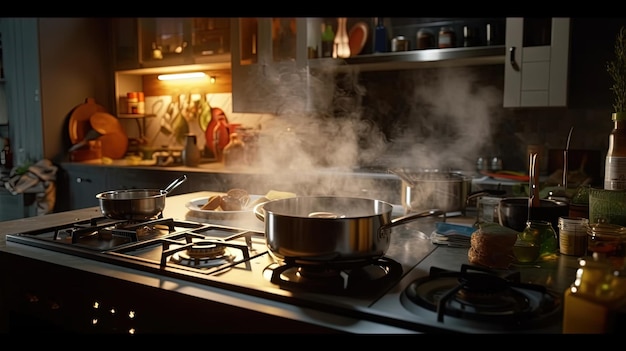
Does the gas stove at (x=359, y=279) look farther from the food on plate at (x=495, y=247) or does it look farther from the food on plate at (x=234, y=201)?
the food on plate at (x=234, y=201)

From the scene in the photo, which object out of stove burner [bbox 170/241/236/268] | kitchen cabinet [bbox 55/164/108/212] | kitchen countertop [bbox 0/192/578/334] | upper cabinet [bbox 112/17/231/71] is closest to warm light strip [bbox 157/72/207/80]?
upper cabinet [bbox 112/17/231/71]

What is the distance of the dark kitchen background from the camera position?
3.12 m

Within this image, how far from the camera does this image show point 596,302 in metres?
0.72

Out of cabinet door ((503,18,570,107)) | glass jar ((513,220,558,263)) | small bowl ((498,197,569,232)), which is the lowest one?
glass jar ((513,220,558,263))

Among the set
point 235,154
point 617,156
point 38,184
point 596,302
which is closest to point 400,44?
point 235,154

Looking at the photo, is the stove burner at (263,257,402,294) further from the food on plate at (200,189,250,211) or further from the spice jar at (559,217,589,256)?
the food on plate at (200,189,250,211)

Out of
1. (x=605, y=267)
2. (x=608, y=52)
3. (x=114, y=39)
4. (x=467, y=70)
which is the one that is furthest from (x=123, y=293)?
(x=114, y=39)

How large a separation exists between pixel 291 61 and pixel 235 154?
2.65 ft

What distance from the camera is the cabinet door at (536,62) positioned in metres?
2.89

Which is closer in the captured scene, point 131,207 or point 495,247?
point 495,247

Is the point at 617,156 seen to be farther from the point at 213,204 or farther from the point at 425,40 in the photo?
the point at 425,40

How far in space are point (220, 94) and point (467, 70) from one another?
206cm

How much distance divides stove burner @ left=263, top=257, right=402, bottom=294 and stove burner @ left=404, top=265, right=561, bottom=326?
81 millimetres

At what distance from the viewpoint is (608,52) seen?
308 centimetres
